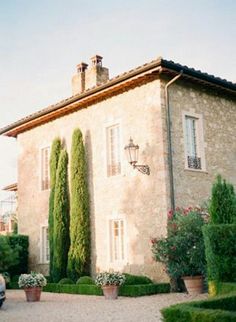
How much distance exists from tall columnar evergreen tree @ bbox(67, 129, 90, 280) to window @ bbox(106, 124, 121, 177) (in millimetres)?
1019

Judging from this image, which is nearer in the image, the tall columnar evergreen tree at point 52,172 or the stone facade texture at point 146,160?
the stone facade texture at point 146,160

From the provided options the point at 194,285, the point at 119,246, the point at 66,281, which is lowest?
the point at 66,281

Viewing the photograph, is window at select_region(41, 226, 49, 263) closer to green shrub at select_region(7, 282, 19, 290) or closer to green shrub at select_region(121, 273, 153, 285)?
green shrub at select_region(7, 282, 19, 290)

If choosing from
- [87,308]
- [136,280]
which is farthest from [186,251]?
[87,308]

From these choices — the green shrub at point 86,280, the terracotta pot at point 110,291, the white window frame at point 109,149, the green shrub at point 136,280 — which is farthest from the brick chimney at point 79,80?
the terracotta pot at point 110,291

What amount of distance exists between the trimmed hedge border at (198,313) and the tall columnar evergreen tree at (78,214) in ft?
29.8

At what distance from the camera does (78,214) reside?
1553 cm

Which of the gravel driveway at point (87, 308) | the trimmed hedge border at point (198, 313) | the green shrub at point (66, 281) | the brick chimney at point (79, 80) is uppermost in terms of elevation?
the brick chimney at point (79, 80)

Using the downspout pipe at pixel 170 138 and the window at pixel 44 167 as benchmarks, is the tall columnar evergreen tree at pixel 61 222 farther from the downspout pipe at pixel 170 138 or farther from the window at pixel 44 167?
the downspout pipe at pixel 170 138

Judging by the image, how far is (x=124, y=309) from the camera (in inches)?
389

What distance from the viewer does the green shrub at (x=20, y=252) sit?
1775cm

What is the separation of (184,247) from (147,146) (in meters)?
3.37

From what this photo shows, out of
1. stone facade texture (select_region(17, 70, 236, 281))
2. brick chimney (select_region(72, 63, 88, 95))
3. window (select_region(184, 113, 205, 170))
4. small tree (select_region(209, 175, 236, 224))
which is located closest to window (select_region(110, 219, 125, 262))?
stone facade texture (select_region(17, 70, 236, 281))

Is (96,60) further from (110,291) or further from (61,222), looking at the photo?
(110,291)
